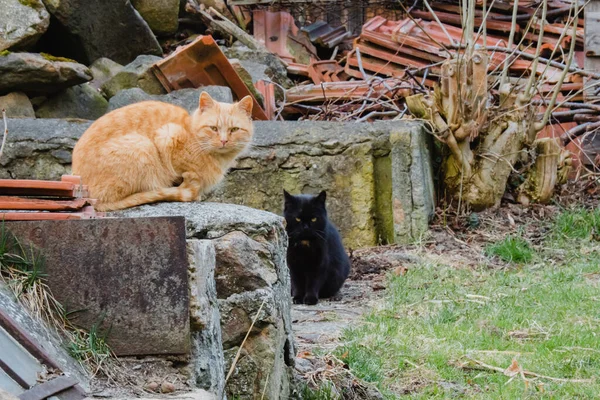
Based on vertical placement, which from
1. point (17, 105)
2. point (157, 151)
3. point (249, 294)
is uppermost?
point (17, 105)

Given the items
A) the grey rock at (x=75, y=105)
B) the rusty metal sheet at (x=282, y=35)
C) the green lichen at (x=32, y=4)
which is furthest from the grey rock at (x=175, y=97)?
the rusty metal sheet at (x=282, y=35)

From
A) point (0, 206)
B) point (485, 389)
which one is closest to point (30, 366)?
point (0, 206)

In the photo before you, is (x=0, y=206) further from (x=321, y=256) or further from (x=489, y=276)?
(x=489, y=276)

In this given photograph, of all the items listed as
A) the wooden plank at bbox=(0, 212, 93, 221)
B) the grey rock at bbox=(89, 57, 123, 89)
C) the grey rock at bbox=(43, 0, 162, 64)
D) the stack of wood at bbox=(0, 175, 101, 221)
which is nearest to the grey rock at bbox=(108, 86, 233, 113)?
Answer: the grey rock at bbox=(89, 57, 123, 89)

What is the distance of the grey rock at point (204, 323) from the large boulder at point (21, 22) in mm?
5750

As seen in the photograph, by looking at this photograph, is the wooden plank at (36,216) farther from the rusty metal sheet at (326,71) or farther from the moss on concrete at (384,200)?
the rusty metal sheet at (326,71)

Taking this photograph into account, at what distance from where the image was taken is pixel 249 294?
3.46m

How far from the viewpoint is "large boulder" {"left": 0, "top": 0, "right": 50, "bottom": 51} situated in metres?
8.07

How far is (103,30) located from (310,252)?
4.11 metres

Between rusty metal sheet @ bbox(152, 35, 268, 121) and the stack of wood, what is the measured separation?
5.63m

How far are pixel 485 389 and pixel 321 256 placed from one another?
8.29ft

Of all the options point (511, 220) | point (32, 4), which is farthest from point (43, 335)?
point (511, 220)

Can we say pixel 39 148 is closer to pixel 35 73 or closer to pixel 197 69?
pixel 35 73

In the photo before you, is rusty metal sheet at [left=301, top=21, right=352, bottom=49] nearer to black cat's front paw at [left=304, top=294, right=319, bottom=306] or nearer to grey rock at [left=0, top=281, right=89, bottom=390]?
black cat's front paw at [left=304, top=294, right=319, bottom=306]
